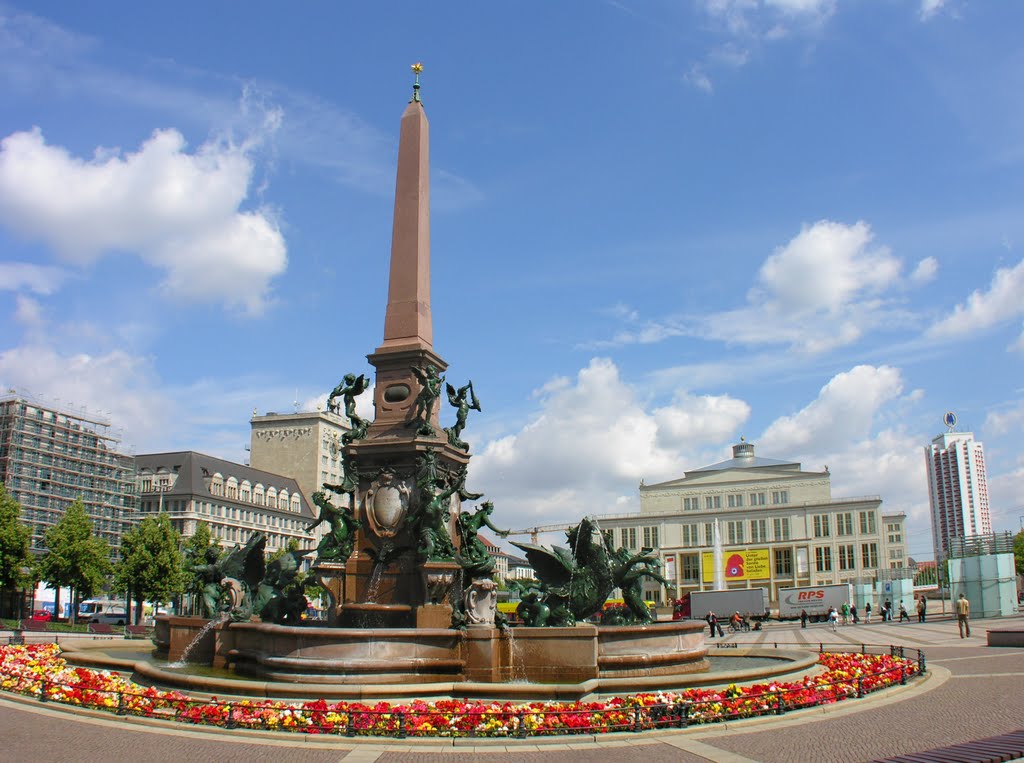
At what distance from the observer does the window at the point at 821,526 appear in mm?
105375

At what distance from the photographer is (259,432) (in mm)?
119062

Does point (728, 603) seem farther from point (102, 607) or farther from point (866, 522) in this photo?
point (102, 607)

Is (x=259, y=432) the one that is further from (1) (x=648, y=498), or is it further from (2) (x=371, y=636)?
(2) (x=371, y=636)

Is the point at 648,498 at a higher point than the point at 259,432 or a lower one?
lower

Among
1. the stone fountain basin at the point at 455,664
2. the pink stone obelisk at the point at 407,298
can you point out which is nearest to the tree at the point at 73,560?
the stone fountain basin at the point at 455,664

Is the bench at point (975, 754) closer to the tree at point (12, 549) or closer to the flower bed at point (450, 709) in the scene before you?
the flower bed at point (450, 709)

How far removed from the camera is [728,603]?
58688 millimetres

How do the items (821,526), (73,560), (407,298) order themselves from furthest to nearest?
1. (821,526)
2. (73,560)
3. (407,298)

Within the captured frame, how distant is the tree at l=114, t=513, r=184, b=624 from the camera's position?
172 ft

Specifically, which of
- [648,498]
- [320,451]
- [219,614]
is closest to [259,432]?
[320,451]

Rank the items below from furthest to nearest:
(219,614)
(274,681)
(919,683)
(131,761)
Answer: (219,614) < (919,683) < (274,681) < (131,761)

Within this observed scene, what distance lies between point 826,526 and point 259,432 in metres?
72.2

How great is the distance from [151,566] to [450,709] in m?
44.8

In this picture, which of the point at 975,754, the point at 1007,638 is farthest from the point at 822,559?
the point at 975,754
